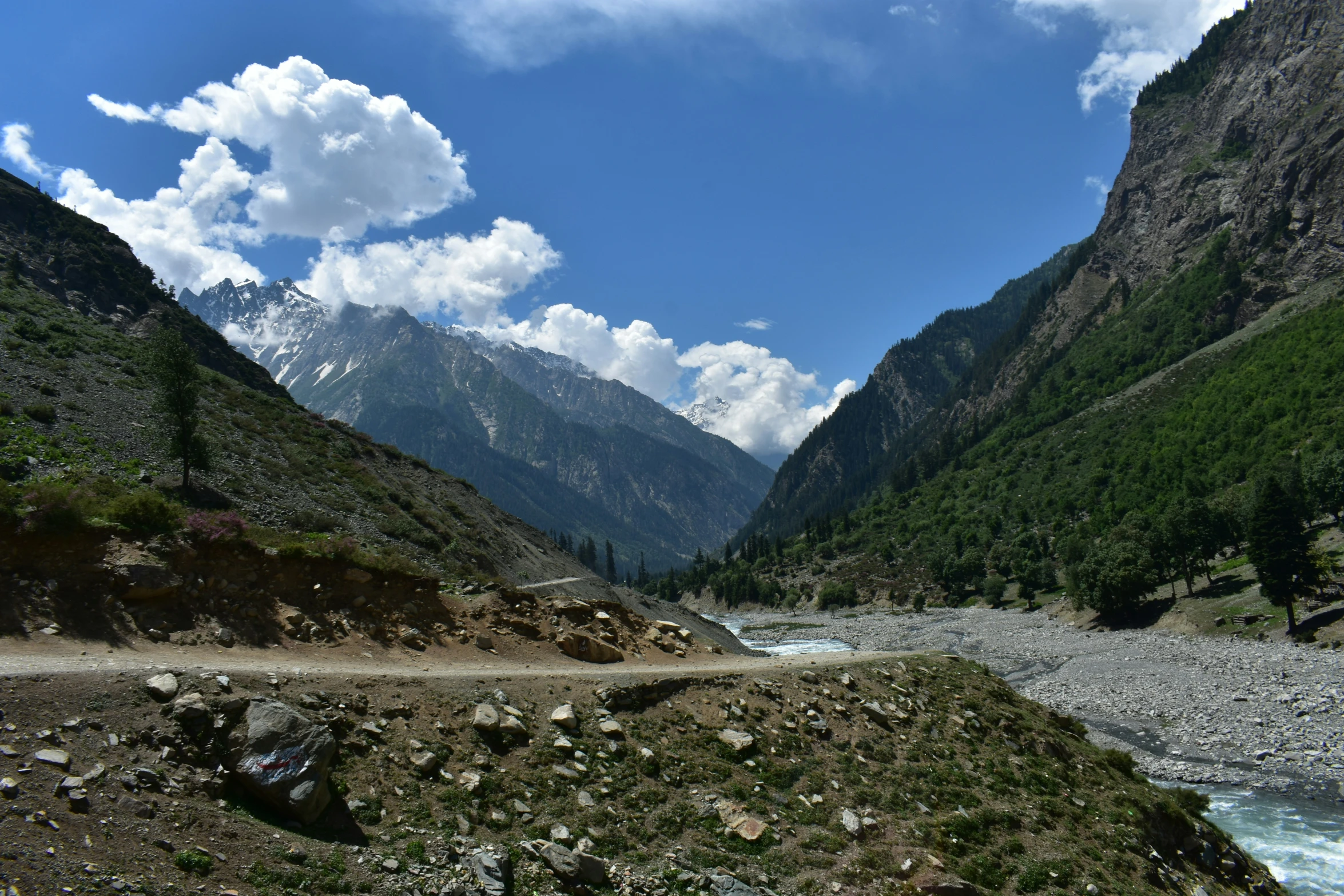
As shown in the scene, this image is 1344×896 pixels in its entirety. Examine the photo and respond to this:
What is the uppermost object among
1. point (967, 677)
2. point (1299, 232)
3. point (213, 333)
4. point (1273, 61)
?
point (1273, 61)

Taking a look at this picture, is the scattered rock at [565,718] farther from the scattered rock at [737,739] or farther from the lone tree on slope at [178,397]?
the lone tree on slope at [178,397]

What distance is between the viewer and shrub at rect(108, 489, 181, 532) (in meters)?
17.2

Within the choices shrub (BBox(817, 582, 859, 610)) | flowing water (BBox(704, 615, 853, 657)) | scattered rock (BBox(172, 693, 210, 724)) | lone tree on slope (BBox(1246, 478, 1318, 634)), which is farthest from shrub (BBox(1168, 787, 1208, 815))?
shrub (BBox(817, 582, 859, 610))

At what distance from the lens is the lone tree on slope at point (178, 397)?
29.4 metres

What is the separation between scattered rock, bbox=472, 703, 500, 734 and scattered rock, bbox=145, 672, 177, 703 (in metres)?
5.86

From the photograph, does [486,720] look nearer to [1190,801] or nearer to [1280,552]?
[1190,801]

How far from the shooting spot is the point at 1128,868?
18.0 meters

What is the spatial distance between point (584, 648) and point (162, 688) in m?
13.8

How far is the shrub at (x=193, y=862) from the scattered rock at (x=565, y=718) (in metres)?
8.19

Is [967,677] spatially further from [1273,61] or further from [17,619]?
[1273,61]

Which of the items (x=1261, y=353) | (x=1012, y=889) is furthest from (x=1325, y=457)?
(x=1012, y=889)

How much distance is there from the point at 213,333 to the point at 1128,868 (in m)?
94.8

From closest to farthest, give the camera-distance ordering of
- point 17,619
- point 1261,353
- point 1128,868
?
point 17,619
point 1128,868
point 1261,353

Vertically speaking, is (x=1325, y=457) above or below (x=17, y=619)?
above
